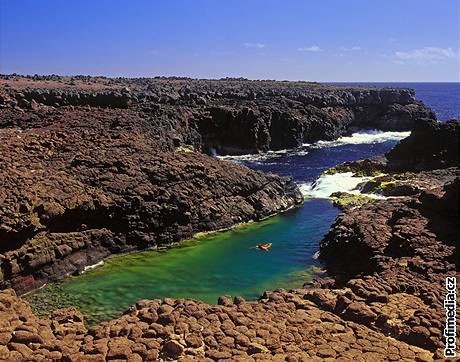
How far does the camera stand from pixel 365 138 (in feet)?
287

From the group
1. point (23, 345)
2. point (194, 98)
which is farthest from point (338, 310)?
point (194, 98)

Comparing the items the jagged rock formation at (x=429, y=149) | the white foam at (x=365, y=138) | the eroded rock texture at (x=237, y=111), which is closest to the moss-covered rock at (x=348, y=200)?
the jagged rock formation at (x=429, y=149)

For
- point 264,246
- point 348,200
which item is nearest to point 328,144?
point 348,200

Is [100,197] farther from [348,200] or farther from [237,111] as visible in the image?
[237,111]

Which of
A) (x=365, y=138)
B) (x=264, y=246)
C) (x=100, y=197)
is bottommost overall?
(x=264, y=246)

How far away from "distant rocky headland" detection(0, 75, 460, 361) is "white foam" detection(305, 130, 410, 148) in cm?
2633

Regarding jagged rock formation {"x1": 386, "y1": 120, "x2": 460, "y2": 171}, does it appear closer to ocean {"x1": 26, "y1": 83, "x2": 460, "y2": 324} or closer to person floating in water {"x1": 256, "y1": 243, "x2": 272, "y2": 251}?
ocean {"x1": 26, "y1": 83, "x2": 460, "y2": 324}

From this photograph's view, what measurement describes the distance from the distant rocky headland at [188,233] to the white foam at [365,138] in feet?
86.4

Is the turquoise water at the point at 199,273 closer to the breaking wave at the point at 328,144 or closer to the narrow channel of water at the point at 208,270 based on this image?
the narrow channel of water at the point at 208,270

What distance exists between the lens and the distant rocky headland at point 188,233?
14.3m

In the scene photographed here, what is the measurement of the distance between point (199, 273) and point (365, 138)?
67.3 meters

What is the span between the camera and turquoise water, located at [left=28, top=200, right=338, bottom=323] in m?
22.8

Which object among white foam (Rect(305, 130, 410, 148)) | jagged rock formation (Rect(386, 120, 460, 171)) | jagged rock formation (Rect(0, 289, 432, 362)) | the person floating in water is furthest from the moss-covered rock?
white foam (Rect(305, 130, 410, 148))

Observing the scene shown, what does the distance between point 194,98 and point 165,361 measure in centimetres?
6634
